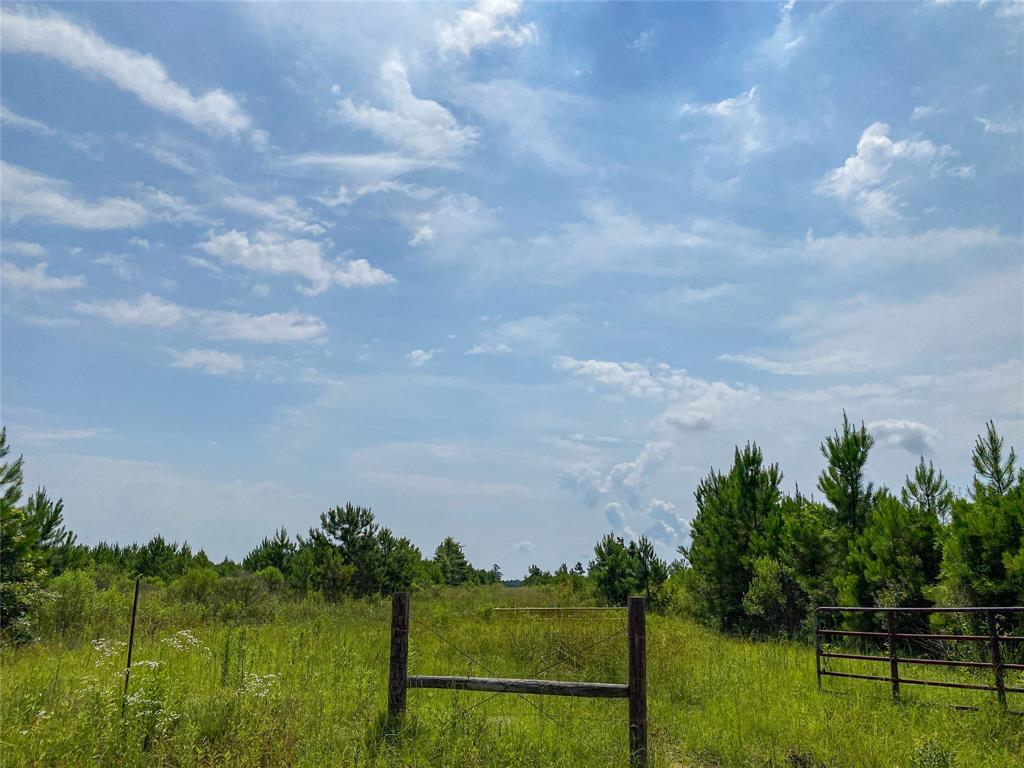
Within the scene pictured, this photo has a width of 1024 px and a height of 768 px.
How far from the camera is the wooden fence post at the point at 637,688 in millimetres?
7152

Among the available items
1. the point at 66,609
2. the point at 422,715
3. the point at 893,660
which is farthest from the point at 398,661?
the point at 66,609

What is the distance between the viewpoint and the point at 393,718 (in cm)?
782

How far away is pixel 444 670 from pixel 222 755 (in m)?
6.66

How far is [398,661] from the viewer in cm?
808

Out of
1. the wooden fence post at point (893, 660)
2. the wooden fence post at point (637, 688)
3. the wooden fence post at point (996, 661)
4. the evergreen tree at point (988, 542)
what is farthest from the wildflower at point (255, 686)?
the evergreen tree at point (988, 542)

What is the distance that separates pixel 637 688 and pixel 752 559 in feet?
55.4

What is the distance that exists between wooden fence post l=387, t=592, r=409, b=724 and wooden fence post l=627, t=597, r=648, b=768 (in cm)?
268

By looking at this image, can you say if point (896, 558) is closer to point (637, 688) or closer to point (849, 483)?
point (849, 483)

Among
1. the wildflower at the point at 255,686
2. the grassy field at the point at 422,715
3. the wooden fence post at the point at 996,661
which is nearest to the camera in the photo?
the grassy field at the point at 422,715

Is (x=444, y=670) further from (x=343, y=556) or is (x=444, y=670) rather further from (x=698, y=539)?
(x=343, y=556)

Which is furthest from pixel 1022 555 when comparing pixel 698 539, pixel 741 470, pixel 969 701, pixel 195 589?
pixel 195 589

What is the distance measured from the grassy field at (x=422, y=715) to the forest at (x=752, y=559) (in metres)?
3.64

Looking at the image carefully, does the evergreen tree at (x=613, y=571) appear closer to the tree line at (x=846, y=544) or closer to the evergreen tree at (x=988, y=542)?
the tree line at (x=846, y=544)

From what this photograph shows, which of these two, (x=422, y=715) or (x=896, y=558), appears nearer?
(x=422, y=715)
